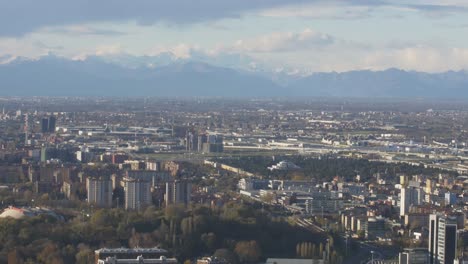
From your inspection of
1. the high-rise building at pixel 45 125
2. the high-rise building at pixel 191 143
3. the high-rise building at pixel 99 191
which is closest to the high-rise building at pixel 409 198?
the high-rise building at pixel 99 191

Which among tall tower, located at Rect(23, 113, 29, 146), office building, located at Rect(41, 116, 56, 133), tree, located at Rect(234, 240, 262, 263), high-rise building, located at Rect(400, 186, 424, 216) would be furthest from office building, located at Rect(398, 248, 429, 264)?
office building, located at Rect(41, 116, 56, 133)

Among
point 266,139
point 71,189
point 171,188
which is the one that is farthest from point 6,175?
point 266,139

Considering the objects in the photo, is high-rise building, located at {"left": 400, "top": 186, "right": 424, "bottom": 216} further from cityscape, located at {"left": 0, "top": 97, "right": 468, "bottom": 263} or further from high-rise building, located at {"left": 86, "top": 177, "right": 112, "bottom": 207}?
high-rise building, located at {"left": 86, "top": 177, "right": 112, "bottom": 207}

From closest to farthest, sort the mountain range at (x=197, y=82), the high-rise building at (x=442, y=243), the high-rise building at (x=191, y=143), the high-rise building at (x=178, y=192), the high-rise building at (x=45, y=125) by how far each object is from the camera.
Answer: the high-rise building at (x=442, y=243)
the high-rise building at (x=178, y=192)
the high-rise building at (x=191, y=143)
the high-rise building at (x=45, y=125)
the mountain range at (x=197, y=82)

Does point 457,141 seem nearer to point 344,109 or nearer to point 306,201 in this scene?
point 306,201

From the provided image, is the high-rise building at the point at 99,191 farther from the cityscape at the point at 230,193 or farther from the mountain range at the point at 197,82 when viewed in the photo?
the mountain range at the point at 197,82

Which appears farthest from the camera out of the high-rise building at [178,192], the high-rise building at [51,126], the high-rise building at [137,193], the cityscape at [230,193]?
the high-rise building at [51,126]
